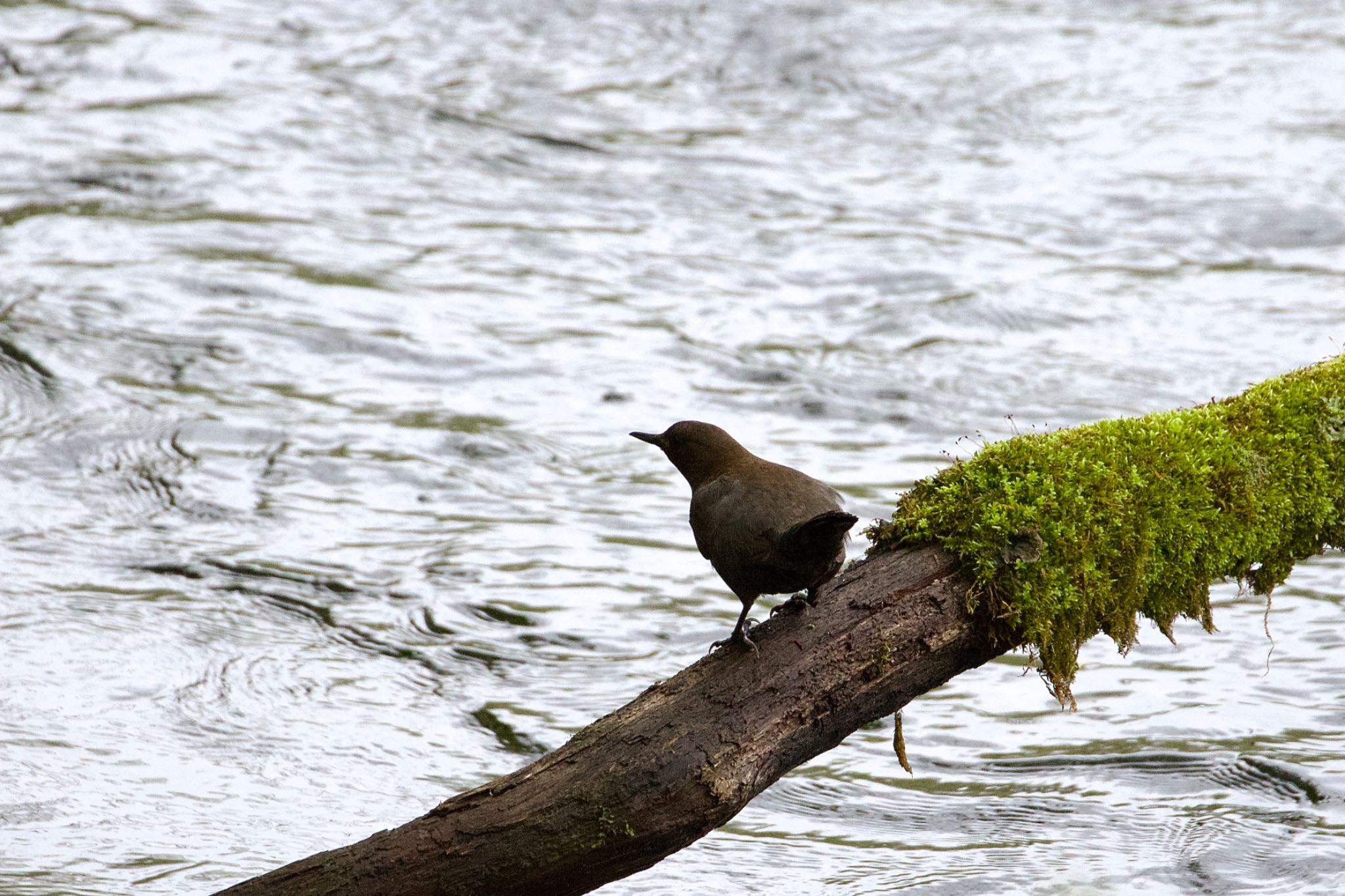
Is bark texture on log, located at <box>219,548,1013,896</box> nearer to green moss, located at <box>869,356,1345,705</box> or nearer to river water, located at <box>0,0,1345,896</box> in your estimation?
green moss, located at <box>869,356,1345,705</box>

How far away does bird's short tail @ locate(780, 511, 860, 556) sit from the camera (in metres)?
3.26

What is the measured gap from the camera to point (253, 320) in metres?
10.0

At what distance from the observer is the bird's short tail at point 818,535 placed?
10.7ft

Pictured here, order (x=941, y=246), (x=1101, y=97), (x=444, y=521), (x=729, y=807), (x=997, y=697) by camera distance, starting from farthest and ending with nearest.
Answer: (x=1101, y=97), (x=941, y=246), (x=444, y=521), (x=997, y=697), (x=729, y=807)

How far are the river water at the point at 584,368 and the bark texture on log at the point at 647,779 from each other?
1.27m

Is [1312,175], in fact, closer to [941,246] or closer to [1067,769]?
[941,246]

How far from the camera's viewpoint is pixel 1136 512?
158 inches

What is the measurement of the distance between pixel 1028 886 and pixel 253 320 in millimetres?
6811

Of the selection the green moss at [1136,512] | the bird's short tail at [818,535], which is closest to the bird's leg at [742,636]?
the bird's short tail at [818,535]

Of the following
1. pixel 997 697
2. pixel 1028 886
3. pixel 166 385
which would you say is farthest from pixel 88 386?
pixel 1028 886

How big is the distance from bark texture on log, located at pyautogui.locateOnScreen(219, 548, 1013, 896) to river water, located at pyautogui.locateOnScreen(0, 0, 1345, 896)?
1.27m

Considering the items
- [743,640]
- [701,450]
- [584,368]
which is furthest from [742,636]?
[584,368]

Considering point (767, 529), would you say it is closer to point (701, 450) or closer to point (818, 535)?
point (818, 535)

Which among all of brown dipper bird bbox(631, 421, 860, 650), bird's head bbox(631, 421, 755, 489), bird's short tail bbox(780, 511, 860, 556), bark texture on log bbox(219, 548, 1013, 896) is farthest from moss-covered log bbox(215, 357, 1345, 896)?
bird's head bbox(631, 421, 755, 489)
